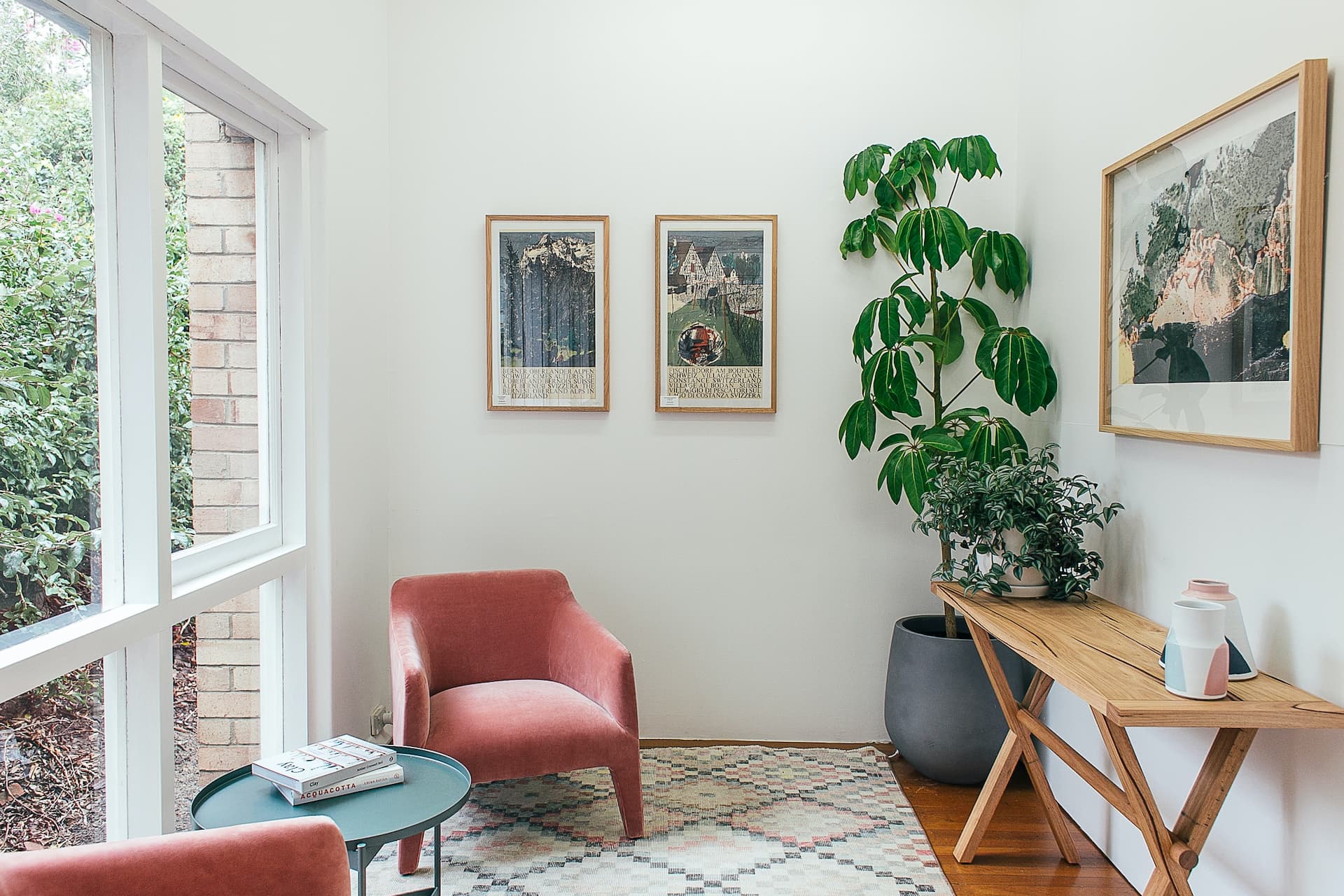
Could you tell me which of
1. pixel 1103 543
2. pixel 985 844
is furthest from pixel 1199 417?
pixel 985 844

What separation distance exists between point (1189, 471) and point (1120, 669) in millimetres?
603

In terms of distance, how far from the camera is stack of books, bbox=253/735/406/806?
1.96 meters

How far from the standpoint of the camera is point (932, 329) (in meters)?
3.48

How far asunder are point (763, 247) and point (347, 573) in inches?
73.0

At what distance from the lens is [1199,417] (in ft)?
7.07

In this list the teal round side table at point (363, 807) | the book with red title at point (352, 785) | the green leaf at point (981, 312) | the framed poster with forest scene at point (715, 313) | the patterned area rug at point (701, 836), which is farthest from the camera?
the framed poster with forest scene at point (715, 313)

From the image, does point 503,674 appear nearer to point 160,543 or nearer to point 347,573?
point 347,573

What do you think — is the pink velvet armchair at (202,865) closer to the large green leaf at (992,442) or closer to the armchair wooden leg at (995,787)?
the armchair wooden leg at (995,787)

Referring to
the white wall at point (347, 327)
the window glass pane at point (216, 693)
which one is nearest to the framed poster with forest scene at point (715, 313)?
the white wall at point (347, 327)

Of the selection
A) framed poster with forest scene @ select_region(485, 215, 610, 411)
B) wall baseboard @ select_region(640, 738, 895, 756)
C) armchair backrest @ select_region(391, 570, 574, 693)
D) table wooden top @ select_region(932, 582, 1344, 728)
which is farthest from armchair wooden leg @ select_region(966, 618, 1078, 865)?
framed poster with forest scene @ select_region(485, 215, 610, 411)

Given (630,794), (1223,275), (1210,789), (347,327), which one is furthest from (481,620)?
(1223,275)

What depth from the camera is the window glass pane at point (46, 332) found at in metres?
1.71

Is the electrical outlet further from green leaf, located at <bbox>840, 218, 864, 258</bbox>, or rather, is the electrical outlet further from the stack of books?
green leaf, located at <bbox>840, 218, 864, 258</bbox>

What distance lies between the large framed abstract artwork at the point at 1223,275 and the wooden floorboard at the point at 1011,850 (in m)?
1.21
